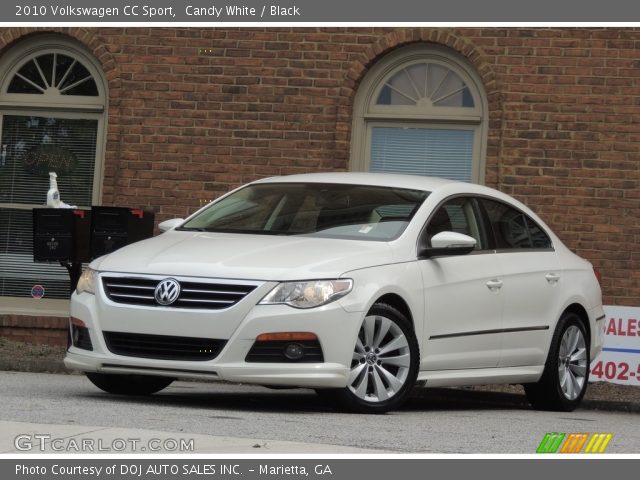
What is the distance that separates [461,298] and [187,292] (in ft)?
6.59

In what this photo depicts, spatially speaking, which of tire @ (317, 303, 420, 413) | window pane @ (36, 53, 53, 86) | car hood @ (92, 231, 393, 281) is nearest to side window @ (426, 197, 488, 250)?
car hood @ (92, 231, 393, 281)

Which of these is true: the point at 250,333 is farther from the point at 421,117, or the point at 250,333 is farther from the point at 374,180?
the point at 421,117

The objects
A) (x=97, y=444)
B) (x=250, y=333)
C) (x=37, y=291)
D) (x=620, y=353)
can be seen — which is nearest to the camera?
(x=97, y=444)

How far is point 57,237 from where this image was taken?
13305mm

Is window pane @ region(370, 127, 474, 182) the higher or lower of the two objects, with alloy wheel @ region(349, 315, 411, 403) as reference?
higher

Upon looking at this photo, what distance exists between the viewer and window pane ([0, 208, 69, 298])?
16422 millimetres

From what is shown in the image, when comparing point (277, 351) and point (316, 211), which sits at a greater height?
point (316, 211)

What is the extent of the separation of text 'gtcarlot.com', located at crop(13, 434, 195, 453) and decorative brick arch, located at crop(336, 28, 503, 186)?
8.85 metres

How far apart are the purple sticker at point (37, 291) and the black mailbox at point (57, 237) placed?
3.17 meters

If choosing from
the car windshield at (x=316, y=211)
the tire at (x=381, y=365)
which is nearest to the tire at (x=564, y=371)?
the car windshield at (x=316, y=211)

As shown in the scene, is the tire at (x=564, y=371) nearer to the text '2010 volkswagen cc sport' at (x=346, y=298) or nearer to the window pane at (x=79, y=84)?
the text '2010 volkswagen cc sport' at (x=346, y=298)

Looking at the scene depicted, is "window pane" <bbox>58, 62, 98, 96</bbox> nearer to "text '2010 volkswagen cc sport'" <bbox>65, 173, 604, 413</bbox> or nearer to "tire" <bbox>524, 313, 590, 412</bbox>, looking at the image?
"text '2010 volkswagen cc sport'" <bbox>65, 173, 604, 413</bbox>

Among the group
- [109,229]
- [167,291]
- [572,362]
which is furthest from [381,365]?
[109,229]
